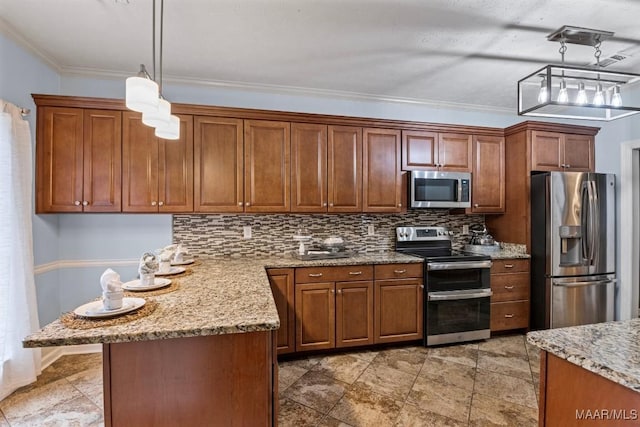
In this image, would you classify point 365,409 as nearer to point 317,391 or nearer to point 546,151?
point 317,391

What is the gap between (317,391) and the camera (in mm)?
2406

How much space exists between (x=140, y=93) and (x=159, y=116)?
0.25 m

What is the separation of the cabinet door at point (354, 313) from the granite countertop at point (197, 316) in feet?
3.24

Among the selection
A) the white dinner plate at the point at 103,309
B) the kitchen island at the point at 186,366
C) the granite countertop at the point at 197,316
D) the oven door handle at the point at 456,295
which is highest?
the white dinner plate at the point at 103,309

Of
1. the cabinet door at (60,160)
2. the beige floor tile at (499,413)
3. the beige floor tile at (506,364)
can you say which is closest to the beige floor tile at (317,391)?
the beige floor tile at (499,413)

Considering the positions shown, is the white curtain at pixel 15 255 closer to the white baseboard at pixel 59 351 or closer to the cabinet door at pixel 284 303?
the white baseboard at pixel 59 351

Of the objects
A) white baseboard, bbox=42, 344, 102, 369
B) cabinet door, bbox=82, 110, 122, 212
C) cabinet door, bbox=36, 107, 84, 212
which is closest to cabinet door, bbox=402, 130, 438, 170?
cabinet door, bbox=82, 110, 122, 212

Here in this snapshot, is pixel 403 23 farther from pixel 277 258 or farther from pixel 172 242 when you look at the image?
pixel 172 242

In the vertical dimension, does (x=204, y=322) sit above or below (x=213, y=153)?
below

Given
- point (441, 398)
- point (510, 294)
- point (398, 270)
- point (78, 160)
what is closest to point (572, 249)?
point (510, 294)

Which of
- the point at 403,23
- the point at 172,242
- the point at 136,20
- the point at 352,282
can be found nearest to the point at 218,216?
the point at 172,242

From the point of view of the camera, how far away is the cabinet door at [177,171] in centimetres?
290

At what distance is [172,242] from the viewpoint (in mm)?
3197

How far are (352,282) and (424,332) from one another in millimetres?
903
